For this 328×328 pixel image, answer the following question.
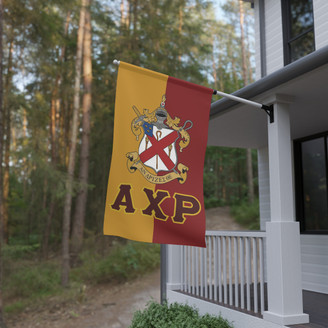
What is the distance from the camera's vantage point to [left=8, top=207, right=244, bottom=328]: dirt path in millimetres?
12016

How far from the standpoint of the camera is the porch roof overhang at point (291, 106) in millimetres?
3993

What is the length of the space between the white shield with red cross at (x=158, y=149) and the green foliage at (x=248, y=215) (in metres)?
13.6

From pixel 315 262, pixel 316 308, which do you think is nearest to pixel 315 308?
pixel 316 308

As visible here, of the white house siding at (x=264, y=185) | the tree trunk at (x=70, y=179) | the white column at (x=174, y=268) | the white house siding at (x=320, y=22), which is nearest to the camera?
the white house siding at (x=320, y=22)

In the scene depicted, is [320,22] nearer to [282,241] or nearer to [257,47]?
[257,47]

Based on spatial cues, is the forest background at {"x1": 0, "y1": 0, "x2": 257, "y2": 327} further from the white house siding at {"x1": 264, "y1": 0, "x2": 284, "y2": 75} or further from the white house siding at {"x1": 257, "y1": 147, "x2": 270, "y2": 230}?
the white house siding at {"x1": 264, "y1": 0, "x2": 284, "y2": 75}

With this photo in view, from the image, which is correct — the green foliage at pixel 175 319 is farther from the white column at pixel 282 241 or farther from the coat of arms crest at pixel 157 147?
the coat of arms crest at pixel 157 147

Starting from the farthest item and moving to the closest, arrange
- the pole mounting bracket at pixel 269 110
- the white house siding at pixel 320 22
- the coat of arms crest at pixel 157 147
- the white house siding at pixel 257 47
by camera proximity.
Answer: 1. the white house siding at pixel 257 47
2. the white house siding at pixel 320 22
3. the pole mounting bracket at pixel 269 110
4. the coat of arms crest at pixel 157 147

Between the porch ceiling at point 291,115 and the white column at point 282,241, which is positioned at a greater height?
the porch ceiling at point 291,115

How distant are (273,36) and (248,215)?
11883 mm

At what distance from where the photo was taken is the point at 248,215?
59.0ft

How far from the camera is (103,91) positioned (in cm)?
1833

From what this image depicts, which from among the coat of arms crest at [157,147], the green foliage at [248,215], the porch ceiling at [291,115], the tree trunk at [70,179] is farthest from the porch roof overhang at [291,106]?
the green foliage at [248,215]

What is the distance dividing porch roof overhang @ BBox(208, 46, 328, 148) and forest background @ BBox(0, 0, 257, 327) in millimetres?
8479
